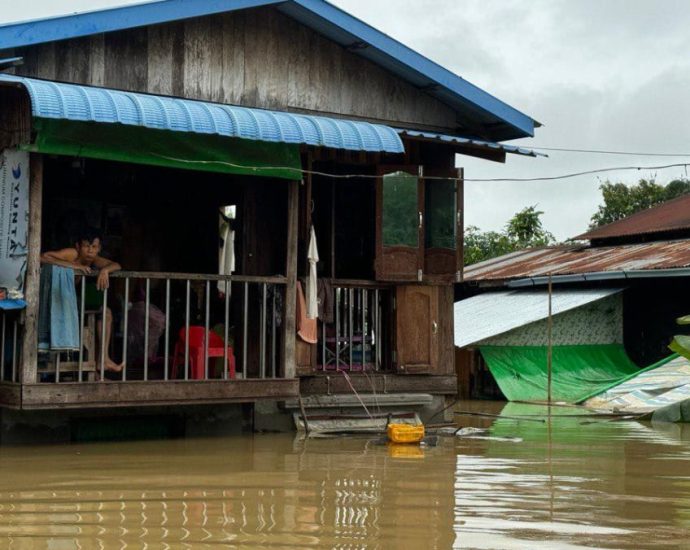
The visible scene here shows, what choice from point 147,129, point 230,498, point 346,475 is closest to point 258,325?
point 147,129

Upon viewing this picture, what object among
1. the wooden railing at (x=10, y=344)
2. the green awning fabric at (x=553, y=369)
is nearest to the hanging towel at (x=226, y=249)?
the wooden railing at (x=10, y=344)

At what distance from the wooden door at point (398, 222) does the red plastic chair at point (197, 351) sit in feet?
5.76

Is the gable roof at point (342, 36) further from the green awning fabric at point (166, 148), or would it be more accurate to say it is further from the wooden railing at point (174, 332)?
the wooden railing at point (174, 332)

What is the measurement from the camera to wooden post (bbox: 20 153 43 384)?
8703 millimetres

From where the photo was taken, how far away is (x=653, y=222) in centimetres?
2036

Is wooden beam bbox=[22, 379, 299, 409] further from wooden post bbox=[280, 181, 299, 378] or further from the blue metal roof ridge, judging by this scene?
the blue metal roof ridge

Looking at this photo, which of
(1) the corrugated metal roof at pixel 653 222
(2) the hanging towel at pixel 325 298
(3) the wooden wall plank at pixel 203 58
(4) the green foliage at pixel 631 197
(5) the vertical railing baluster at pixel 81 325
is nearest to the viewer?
(5) the vertical railing baluster at pixel 81 325

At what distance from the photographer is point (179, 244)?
39.3ft

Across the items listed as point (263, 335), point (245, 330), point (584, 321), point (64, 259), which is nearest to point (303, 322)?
point (263, 335)

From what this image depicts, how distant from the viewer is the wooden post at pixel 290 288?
10070 millimetres

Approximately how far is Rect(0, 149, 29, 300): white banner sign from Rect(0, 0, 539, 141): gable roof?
969 mm

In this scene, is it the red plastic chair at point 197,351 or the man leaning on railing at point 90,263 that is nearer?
the man leaning on railing at point 90,263

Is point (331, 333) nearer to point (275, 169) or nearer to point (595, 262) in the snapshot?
point (275, 169)

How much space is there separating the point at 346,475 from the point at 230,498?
1.29 m
